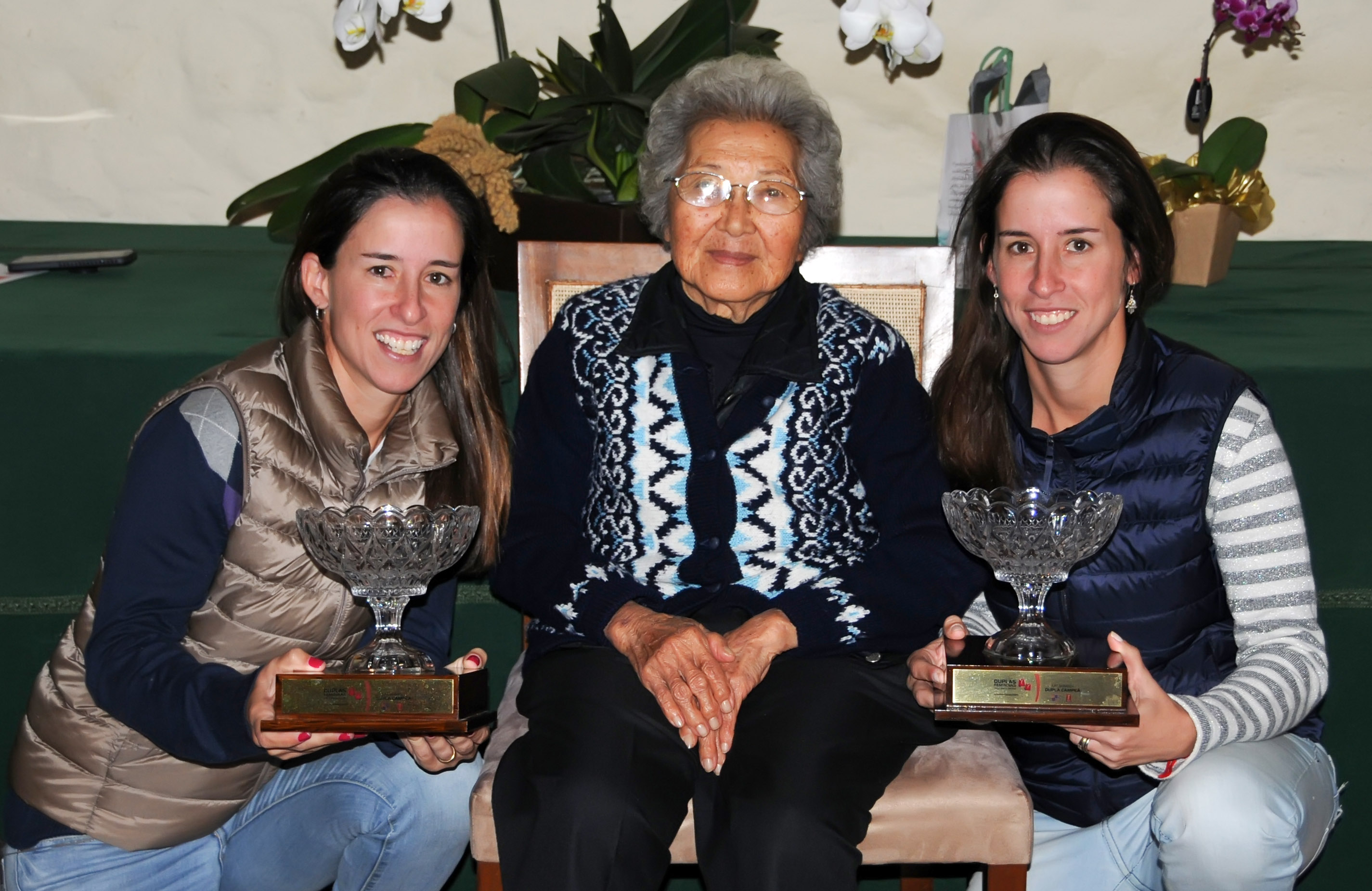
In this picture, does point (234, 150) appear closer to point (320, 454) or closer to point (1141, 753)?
point (320, 454)

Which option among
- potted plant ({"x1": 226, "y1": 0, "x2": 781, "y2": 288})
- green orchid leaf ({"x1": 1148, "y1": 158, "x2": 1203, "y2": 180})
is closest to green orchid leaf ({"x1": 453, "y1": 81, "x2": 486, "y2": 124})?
potted plant ({"x1": 226, "y1": 0, "x2": 781, "y2": 288})

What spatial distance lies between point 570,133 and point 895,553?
112 centimetres

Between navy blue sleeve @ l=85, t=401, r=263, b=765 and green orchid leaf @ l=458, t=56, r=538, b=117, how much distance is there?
40.3 inches

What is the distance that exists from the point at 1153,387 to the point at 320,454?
105 cm

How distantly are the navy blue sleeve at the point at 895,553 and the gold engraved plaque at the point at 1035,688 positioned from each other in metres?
0.27

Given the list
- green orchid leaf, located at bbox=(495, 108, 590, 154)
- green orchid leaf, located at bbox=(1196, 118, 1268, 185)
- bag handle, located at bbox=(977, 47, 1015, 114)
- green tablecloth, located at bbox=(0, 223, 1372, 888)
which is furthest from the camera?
green orchid leaf, located at bbox=(1196, 118, 1268, 185)

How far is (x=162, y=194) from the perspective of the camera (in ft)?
11.4

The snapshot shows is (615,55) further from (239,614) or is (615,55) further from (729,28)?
(239,614)

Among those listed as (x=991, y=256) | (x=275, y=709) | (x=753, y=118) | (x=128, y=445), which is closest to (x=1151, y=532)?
(x=991, y=256)

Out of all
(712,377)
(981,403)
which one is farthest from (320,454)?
(981,403)

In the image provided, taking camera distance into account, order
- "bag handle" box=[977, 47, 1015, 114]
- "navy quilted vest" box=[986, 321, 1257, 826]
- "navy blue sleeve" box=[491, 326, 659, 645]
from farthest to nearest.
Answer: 1. "bag handle" box=[977, 47, 1015, 114]
2. "navy blue sleeve" box=[491, 326, 659, 645]
3. "navy quilted vest" box=[986, 321, 1257, 826]

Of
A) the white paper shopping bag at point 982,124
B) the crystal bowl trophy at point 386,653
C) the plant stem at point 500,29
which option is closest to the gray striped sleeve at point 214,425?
the crystal bowl trophy at point 386,653

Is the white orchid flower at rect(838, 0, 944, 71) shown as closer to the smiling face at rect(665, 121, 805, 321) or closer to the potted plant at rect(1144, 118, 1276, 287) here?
the potted plant at rect(1144, 118, 1276, 287)

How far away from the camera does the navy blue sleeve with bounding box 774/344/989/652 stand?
1.74 meters
